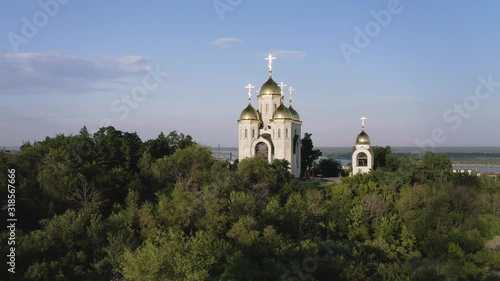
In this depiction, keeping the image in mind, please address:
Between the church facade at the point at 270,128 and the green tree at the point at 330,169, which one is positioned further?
the green tree at the point at 330,169

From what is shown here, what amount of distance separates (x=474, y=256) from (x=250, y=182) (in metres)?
13.1

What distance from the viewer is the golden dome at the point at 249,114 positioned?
133ft

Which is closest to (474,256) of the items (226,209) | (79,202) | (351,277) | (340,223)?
(340,223)

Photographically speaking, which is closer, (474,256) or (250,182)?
(474,256)

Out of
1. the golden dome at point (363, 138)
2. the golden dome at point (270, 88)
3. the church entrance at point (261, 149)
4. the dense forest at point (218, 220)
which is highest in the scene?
the golden dome at point (270, 88)

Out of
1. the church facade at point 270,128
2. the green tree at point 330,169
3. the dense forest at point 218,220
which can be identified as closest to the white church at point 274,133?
the church facade at point 270,128

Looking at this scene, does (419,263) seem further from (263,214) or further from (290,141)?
(290,141)

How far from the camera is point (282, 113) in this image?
39.7 metres

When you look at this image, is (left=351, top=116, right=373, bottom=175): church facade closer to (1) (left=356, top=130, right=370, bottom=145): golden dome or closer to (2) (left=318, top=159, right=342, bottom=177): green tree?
(1) (left=356, top=130, right=370, bottom=145): golden dome

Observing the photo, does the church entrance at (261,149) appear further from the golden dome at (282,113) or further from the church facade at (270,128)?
the golden dome at (282,113)

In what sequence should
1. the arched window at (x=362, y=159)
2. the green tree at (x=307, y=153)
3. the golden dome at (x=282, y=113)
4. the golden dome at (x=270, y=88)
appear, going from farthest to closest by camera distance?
1. the green tree at (x=307, y=153)
2. the golden dome at (x=270, y=88)
3. the arched window at (x=362, y=159)
4. the golden dome at (x=282, y=113)

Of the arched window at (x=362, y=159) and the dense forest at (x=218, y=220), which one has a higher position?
the arched window at (x=362, y=159)

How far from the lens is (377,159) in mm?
45906

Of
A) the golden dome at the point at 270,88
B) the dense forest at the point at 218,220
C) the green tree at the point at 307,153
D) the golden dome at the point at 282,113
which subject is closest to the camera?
the dense forest at the point at 218,220
